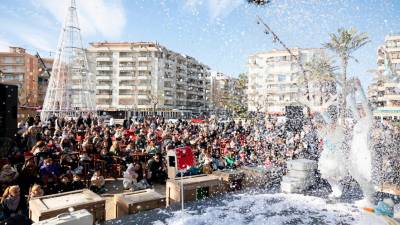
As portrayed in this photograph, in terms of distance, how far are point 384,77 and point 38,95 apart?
90.8m

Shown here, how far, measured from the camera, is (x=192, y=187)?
7.54 meters

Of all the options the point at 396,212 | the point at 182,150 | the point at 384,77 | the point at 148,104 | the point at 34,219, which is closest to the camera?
the point at 34,219

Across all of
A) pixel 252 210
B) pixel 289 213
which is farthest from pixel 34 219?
pixel 289 213

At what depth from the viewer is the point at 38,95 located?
85.8m

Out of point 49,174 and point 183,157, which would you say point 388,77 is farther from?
point 49,174

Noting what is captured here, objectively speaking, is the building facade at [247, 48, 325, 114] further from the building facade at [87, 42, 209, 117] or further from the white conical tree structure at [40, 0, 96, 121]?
the white conical tree structure at [40, 0, 96, 121]

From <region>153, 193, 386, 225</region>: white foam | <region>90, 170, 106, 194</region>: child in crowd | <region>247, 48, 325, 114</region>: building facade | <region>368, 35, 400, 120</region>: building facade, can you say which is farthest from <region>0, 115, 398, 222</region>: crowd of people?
<region>247, 48, 325, 114</region>: building facade

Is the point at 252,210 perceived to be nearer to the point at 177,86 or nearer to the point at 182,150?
the point at 182,150

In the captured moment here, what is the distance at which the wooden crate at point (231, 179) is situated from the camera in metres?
8.59

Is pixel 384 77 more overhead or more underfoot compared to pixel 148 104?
more overhead

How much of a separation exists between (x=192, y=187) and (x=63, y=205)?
3089 mm

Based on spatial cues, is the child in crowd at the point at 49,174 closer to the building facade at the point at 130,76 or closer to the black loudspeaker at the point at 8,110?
the black loudspeaker at the point at 8,110

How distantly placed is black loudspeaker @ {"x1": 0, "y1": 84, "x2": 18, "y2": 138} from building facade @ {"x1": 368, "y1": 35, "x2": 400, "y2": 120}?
67989mm

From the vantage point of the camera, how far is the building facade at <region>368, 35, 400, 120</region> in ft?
211
